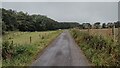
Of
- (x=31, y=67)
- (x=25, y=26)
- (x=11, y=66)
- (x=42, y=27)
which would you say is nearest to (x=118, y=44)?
(x=31, y=67)

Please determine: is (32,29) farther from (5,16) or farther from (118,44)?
(118,44)

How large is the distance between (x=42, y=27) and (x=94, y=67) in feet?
451

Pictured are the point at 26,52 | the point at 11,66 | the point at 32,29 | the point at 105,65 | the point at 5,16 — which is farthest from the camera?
the point at 32,29

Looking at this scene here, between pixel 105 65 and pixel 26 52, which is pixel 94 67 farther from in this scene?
pixel 26 52

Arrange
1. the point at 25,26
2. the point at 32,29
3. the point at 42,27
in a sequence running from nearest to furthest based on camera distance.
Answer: the point at 25,26
the point at 32,29
the point at 42,27

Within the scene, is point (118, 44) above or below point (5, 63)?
above

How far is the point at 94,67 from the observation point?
14.2 meters

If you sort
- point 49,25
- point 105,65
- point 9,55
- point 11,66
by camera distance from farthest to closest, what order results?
point 49,25, point 9,55, point 11,66, point 105,65

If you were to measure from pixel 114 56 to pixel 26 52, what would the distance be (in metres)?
8.39

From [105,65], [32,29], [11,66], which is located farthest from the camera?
[32,29]

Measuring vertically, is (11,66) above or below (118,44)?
below

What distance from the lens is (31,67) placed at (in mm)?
14812

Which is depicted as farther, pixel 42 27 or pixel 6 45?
pixel 42 27

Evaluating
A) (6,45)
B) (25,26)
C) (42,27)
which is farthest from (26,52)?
(42,27)
